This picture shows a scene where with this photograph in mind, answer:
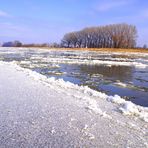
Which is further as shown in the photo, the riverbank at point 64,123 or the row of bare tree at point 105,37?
the row of bare tree at point 105,37

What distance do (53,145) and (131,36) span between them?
92.1 metres

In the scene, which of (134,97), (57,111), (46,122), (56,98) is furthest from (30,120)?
(134,97)

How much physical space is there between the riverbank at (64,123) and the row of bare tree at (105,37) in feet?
286

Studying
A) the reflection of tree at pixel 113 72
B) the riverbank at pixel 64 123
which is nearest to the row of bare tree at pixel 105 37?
the reflection of tree at pixel 113 72

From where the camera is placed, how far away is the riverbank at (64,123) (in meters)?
4.59

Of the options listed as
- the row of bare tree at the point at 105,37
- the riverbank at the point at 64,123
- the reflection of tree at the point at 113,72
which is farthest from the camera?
the row of bare tree at the point at 105,37

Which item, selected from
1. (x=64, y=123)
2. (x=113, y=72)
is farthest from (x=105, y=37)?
(x=64, y=123)

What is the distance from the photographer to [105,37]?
98312mm

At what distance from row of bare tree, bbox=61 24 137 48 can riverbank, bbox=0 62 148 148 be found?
87.2 meters

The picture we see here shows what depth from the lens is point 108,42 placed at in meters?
99.3

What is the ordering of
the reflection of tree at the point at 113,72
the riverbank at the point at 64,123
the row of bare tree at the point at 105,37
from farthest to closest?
the row of bare tree at the point at 105,37
the reflection of tree at the point at 113,72
the riverbank at the point at 64,123

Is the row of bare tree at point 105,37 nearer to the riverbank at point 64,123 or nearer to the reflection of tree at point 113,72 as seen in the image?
the reflection of tree at point 113,72

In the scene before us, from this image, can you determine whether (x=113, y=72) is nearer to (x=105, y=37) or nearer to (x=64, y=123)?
(x=64, y=123)

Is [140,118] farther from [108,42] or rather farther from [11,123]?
[108,42]
